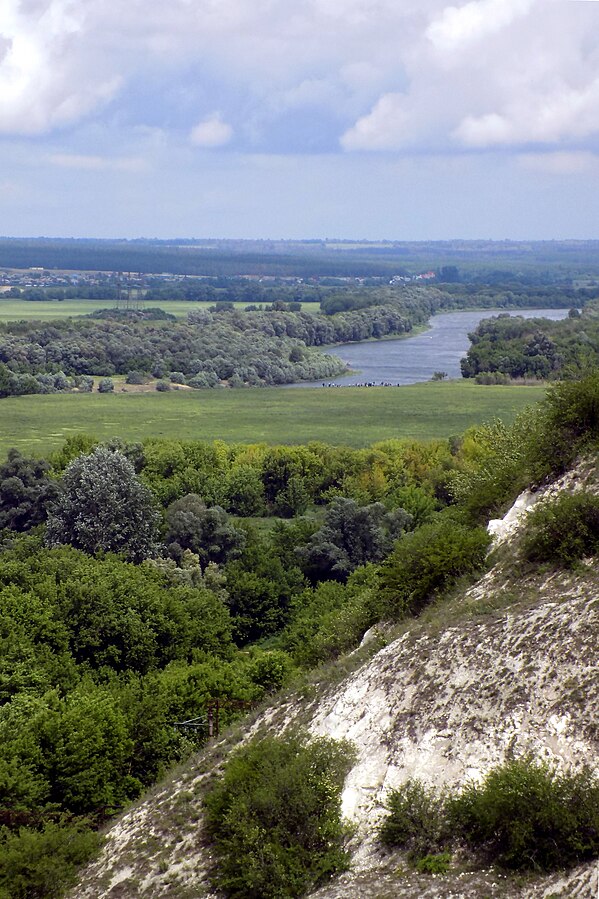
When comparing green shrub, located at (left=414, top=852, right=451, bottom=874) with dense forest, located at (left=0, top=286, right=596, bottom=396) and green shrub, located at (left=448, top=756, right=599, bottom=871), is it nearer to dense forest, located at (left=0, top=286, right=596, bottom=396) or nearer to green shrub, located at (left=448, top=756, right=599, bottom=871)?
green shrub, located at (left=448, top=756, right=599, bottom=871)

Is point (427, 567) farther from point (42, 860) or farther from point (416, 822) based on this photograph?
point (42, 860)

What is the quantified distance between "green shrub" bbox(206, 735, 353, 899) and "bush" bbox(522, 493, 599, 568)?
6.81m

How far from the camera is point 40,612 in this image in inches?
1656

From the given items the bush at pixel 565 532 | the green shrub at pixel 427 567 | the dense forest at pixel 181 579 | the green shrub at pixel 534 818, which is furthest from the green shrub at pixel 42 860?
the bush at pixel 565 532

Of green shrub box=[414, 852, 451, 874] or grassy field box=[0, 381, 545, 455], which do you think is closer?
green shrub box=[414, 852, 451, 874]

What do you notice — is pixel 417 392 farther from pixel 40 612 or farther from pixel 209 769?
pixel 209 769

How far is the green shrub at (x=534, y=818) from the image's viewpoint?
1905cm

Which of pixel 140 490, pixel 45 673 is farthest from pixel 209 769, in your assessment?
pixel 140 490

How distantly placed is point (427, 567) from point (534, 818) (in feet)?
33.1

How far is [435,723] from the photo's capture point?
2300 centimetres

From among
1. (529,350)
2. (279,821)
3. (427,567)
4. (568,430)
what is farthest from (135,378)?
(279,821)

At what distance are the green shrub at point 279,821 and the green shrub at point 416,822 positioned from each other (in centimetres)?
97

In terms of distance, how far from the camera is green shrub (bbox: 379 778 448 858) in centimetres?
2064

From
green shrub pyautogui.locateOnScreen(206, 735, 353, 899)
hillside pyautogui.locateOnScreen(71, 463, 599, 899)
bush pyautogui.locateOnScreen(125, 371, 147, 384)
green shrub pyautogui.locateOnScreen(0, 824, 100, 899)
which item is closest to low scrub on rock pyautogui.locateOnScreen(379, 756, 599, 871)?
hillside pyautogui.locateOnScreen(71, 463, 599, 899)
